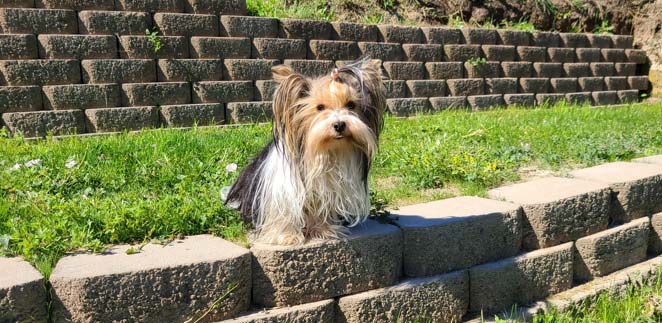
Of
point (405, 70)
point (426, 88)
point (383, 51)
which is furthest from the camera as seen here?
point (426, 88)

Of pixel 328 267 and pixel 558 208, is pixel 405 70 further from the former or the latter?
pixel 328 267

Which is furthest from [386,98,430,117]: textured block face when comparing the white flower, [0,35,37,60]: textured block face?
[0,35,37,60]: textured block face

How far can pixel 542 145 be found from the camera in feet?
19.4

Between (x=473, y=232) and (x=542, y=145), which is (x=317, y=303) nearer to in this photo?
(x=473, y=232)

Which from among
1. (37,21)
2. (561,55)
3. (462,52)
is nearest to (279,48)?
(37,21)

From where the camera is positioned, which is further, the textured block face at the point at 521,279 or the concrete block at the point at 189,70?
the concrete block at the point at 189,70

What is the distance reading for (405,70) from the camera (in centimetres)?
843

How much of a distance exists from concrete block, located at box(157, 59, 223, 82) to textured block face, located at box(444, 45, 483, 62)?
3.81 m

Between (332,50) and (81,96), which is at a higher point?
(332,50)

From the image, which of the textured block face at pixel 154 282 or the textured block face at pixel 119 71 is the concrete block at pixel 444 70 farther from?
the textured block face at pixel 154 282

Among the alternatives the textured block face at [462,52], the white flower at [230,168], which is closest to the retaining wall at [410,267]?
the white flower at [230,168]

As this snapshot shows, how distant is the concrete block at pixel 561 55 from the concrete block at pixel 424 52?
247cm

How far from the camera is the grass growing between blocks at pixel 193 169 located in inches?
125

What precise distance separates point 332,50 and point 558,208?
445 cm
